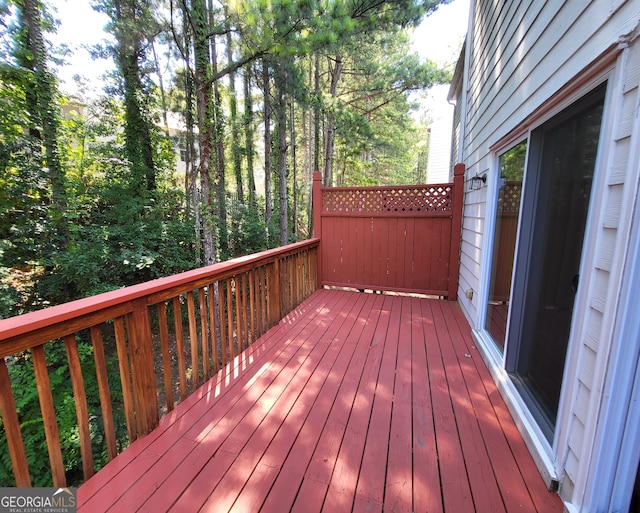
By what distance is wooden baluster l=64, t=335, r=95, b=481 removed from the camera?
1.24 metres

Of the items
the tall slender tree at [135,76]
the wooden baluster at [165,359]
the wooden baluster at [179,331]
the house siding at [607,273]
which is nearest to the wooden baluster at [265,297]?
the wooden baluster at [179,331]

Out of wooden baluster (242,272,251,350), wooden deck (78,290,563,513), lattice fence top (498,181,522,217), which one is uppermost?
lattice fence top (498,181,522,217)

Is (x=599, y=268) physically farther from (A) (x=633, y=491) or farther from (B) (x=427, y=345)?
(B) (x=427, y=345)

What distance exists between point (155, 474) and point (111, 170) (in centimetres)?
782

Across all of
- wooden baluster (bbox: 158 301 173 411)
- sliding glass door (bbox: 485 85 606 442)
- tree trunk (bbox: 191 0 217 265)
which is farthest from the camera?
tree trunk (bbox: 191 0 217 265)

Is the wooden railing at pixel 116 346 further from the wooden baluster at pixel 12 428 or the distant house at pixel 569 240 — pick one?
the distant house at pixel 569 240

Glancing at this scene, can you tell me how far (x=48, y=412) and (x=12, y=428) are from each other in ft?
0.37

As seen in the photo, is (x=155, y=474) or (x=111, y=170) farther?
(x=111, y=170)

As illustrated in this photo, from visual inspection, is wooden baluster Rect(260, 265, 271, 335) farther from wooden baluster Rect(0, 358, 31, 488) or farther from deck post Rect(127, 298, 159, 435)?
wooden baluster Rect(0, 358, 31, 488)

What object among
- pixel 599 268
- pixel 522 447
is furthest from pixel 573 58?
pixel 522 447

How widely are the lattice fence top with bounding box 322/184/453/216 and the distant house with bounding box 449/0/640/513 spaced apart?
1.39 meters

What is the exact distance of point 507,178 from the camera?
228 centimetres
